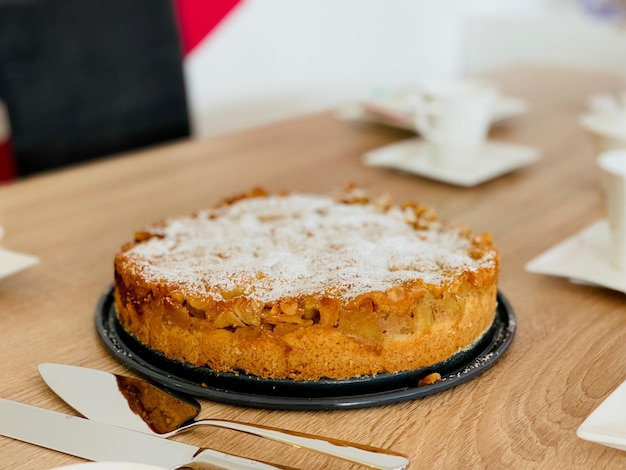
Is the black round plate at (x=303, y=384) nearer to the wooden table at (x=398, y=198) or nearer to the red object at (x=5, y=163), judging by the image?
the wooden table at (x=398, y=198)

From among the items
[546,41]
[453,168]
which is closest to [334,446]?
[453,168]

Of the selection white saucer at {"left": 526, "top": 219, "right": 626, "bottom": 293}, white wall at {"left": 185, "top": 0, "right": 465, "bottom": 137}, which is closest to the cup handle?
white saucer at {"left": 526, "top": 219, "right": 626, "bottom": 293}

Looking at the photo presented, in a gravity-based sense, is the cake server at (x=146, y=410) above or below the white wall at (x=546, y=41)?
above

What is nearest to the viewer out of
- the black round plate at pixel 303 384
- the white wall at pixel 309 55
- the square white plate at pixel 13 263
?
the black round plate at pixel 303 384

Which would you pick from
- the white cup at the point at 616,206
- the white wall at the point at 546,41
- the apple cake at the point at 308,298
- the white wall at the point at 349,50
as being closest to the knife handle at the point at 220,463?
the apple cake at the point at 308,298

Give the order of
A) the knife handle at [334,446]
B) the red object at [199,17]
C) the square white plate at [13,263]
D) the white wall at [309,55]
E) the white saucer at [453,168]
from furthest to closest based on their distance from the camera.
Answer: the white wall at [309,55], the red object at [199,17], the white saucer at [453,168], the square white plate at [13,263], the knife handle at [334,446]

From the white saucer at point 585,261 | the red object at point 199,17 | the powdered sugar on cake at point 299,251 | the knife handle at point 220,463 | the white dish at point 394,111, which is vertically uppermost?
the red object at point 199,17

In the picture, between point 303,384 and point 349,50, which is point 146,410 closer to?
point 303,384
